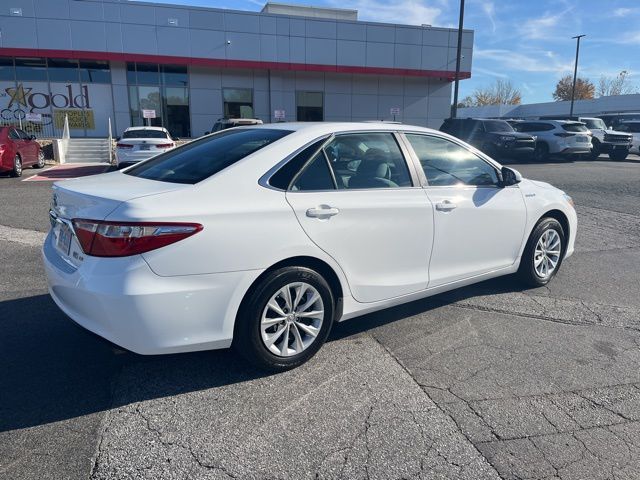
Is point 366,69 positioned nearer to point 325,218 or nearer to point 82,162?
point 82,162

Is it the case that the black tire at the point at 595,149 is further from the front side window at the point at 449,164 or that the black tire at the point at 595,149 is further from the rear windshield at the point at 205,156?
the rear windshield at the point at 205,156

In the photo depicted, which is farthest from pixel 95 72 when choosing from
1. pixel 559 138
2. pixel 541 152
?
pixel 559 138

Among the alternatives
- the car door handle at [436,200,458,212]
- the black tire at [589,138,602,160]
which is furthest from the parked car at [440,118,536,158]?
the car door handle at [436,200,458,212]

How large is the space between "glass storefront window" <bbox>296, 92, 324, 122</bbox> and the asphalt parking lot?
2681 centimetres

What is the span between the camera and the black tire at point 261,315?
3.20 metres

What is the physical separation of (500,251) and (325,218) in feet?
6.90

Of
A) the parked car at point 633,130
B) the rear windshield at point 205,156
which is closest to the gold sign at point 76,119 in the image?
the rear windshield at point 205,156

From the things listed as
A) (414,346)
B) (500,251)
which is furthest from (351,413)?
(500,251)

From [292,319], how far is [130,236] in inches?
46.7

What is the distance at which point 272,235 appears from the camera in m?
3.19

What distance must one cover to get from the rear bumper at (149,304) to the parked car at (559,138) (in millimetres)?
21616

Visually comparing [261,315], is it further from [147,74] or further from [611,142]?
[147,74]

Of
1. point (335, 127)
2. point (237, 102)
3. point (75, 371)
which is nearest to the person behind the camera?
point (75, 371)

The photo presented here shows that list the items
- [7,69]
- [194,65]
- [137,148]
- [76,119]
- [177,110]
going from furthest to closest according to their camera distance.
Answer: [177,110] → [194,65] → [76,119] → [7,69] → [137,148]
